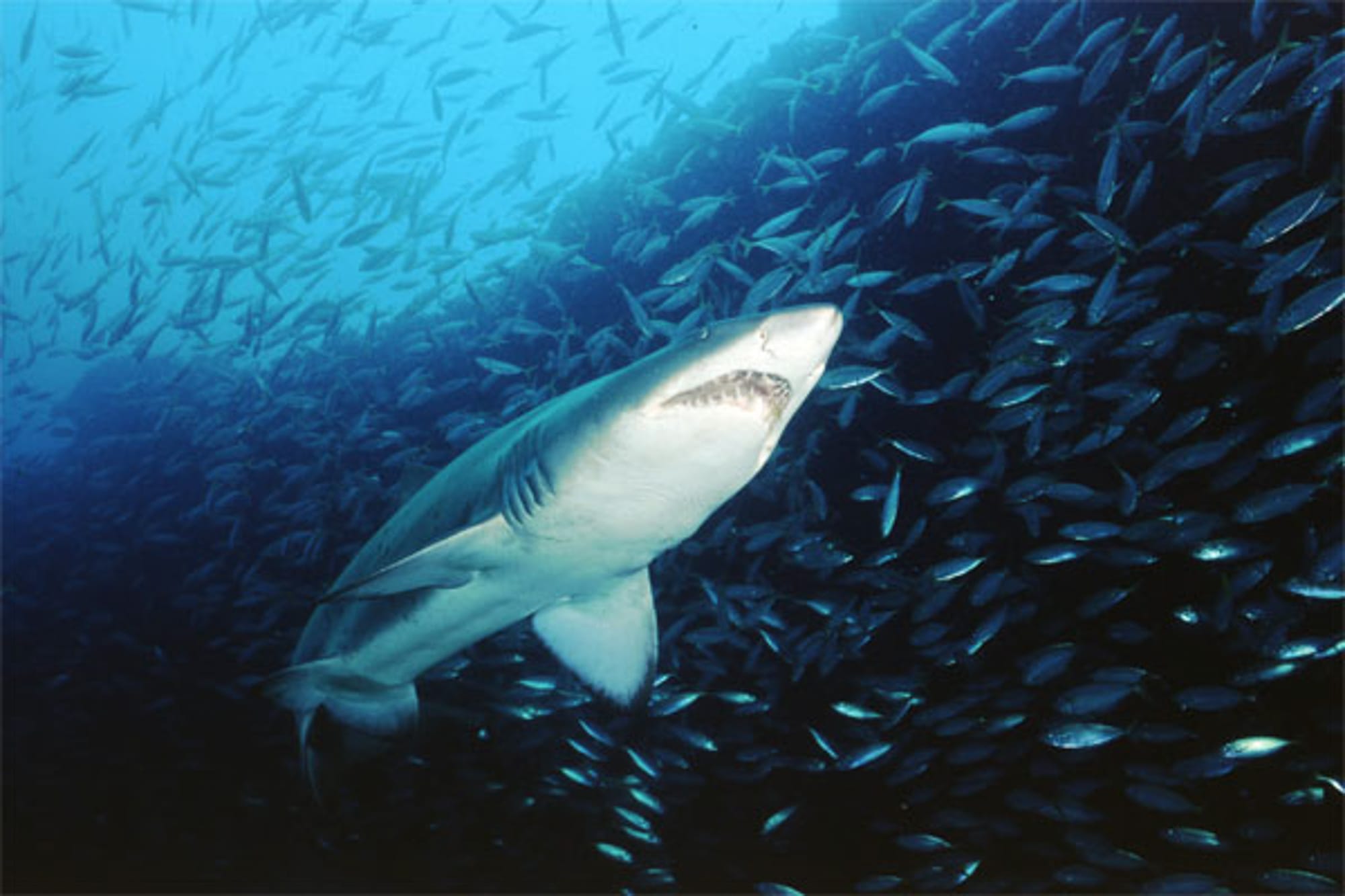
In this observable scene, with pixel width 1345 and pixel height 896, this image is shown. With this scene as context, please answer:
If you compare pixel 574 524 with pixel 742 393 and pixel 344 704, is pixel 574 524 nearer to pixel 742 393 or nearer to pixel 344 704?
pixel 742 393

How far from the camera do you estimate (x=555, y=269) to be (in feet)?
35.7

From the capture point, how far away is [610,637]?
11.2ft

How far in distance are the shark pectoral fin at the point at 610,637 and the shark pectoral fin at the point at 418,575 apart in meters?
0.62

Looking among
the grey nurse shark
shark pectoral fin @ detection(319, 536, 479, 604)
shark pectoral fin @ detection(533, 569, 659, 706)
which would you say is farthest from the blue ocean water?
shark pectoral fin @ detection(319, 536, 479, 604)

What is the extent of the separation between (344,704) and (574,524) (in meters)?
2.53

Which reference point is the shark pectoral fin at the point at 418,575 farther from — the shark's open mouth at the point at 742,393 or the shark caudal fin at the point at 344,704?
the shark caudal fin at the point at 344,704

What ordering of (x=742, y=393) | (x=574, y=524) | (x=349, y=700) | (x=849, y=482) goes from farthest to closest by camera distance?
(x=849, y=482)
(x=349, y=700)
(x=574, y=524)
(x=742, y=393)

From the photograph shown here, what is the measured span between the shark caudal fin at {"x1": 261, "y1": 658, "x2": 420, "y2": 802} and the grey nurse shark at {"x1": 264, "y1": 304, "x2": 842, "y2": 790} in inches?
0.5

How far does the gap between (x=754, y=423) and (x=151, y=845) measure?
19.8 m

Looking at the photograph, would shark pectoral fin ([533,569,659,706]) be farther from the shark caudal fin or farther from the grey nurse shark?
the shark caudal fin

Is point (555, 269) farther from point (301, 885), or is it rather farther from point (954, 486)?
point (301, 885)

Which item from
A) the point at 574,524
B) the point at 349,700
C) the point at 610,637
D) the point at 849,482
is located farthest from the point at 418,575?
the point at 849,482

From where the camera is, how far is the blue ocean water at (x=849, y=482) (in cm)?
511

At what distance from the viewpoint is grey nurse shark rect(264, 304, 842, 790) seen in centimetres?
214
